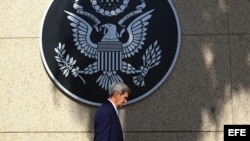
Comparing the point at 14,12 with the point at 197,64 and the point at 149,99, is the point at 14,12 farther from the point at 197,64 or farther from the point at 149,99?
the point at 197,64

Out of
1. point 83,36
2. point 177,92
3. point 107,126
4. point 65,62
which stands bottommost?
point 107,126

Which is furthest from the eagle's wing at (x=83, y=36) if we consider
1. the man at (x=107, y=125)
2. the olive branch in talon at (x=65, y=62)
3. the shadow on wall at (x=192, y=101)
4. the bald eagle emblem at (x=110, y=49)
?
the man at (x=107, y=125)

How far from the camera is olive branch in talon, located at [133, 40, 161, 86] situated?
524cm

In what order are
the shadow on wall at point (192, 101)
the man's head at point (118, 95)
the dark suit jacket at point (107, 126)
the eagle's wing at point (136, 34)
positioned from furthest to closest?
the eagle's wing at point (136, 34) < the shadow on wall at point (192, 101) < the man's head at point (118, 95) < the dark suit jacket at point (107, 126)

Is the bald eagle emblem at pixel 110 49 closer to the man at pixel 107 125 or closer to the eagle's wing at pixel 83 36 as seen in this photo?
the eagle's wing at pixel 83 36

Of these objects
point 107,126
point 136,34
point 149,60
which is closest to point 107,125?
point 107,126

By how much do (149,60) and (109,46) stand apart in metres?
0.52

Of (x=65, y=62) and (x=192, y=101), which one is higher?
(x=65, y=62)

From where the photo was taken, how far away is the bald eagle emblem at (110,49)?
17.3ft

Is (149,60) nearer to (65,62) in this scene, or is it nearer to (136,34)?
(136,34)

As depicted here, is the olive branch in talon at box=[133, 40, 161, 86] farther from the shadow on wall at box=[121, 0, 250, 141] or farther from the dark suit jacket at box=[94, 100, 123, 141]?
the dark suit jacket at box=[94, 100, 123, 141]

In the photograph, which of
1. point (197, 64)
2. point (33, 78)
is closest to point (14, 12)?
point (33, 78)

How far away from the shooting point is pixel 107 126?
388 centimetres

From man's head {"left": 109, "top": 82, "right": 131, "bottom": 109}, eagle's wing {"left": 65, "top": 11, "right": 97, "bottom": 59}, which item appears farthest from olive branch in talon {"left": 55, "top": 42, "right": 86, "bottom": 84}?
man's head {"left": 109, "top": 82, "right": 131, "bottom": 109}
